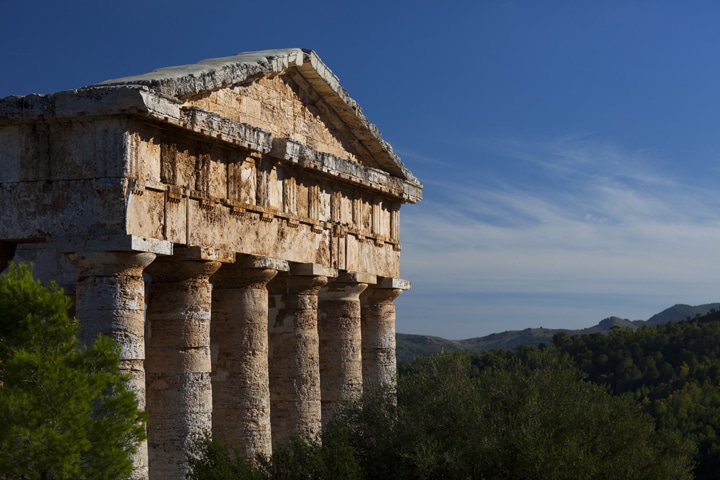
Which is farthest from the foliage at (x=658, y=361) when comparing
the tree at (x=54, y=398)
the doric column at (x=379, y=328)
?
the tree at (x=54, y=398)

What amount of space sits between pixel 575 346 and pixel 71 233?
2708 inches

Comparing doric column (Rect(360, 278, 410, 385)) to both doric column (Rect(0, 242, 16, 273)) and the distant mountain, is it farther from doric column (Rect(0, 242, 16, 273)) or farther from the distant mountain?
the distant mountain

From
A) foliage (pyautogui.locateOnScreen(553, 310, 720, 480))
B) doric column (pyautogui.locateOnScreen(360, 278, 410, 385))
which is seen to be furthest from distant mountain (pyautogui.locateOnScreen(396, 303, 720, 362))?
doric column (pyautogui.locateOnScreen(360, 278, 410, 385))

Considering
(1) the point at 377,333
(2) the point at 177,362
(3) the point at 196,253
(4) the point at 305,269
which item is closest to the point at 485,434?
(4) the point at 305,269

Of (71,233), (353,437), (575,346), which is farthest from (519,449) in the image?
(575,346)

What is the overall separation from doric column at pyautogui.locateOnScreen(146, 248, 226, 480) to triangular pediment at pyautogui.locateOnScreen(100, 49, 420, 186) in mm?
2445

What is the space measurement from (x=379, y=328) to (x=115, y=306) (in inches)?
382

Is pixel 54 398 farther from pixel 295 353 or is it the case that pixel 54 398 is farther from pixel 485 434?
pixel 295 353

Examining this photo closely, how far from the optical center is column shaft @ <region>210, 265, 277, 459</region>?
17.7 metres

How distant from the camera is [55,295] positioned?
43.8ft

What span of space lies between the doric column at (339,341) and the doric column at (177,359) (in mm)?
5215

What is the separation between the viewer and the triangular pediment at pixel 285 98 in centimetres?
1620

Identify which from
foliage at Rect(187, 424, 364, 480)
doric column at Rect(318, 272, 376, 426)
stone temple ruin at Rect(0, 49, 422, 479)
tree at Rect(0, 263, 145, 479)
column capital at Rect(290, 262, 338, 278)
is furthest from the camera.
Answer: doric column at Rect(318, 272, 376, 426)

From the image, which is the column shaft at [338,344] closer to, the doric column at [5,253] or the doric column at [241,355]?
the doric column at [241,355]
